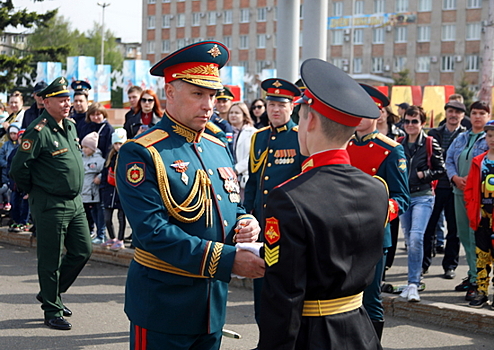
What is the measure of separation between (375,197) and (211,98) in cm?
107

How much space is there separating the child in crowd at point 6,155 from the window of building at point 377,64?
185 ft

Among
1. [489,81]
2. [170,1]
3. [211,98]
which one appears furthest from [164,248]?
[170,1]

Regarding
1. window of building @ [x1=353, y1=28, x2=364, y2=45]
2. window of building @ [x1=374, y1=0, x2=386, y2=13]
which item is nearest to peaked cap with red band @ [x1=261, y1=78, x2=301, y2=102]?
window of building @ [x1=374, y1=0, x2=386, y2=13]

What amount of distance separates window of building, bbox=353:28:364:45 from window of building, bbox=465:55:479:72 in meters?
10.4

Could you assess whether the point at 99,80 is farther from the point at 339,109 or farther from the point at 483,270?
the point at 339,109

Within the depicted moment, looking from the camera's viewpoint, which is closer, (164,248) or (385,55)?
(164,248)

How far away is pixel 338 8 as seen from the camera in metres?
67.2

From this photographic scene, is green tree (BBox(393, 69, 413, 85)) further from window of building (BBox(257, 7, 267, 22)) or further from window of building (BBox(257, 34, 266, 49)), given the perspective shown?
window of building (BBox(257, 7, 267, 22))

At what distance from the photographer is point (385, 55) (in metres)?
64.6

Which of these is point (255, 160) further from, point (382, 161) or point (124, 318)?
point (124, 318)

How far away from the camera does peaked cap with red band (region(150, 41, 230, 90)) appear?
134 inches

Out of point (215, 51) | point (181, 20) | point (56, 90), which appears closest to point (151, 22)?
point (181, 20)

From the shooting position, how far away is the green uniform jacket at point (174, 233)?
3.12 metres

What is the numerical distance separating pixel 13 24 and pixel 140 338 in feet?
92.1
